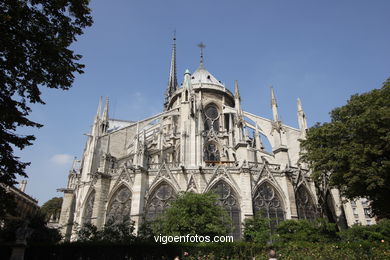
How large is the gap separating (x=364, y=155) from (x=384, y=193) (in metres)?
2.91

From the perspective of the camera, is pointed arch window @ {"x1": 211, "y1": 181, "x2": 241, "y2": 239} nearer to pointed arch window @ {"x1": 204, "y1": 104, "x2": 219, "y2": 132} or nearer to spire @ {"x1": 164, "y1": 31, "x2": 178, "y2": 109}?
pointed arch window @ {"x1": 204, "y1": 104, "x2": 219, "y2": 132}

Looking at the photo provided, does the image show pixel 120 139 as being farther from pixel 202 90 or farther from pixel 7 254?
pixel 7 254

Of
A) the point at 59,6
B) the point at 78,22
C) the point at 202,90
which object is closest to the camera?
the point at 59,6

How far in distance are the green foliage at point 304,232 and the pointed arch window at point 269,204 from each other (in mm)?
3007

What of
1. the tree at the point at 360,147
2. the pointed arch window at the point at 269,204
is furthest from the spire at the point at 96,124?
the tree at the point at 360,147

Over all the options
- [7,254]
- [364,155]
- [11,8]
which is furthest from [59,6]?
[364,155]

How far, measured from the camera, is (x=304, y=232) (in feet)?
53.8

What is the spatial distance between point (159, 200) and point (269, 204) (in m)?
8.69

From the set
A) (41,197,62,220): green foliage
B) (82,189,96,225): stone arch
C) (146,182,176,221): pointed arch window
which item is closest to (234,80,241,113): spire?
(146,182,176,221): pointed arch window

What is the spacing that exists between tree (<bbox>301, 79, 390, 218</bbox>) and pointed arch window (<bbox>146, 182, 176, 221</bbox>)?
10990 mm

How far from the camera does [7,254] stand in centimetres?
1218

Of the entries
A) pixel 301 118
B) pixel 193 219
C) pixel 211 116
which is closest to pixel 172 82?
pixel 211 116

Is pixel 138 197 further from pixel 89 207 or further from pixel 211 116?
pixel 211 116

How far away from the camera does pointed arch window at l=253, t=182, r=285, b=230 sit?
20.6 metres
